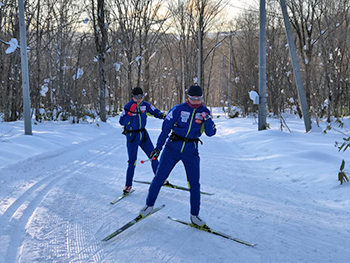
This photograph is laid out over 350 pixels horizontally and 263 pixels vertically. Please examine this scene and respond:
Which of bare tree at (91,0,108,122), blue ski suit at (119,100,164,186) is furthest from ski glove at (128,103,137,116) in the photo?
bare tree at (91,0,108,122)

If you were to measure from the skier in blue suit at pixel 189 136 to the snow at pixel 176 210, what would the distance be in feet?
1.82

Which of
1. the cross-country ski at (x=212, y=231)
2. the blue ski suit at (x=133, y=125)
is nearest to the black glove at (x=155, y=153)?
the cross-country ski at (x=212, y=231)

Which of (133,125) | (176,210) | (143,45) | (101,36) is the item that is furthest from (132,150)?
(143,45)

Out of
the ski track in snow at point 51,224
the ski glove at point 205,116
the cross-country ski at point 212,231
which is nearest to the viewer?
the ski track in snow at point 51,224

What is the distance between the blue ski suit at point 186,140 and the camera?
13.1 ft

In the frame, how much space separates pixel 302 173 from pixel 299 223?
2.86 metres

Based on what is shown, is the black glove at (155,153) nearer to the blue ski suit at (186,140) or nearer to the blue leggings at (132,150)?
the blue ski suit at (186,140)

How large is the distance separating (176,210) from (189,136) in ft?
4.33

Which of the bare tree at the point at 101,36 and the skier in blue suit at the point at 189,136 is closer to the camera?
the skier in blue suit at the point at 189,136

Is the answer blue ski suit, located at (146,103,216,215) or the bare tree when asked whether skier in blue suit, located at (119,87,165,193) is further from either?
the bare tree

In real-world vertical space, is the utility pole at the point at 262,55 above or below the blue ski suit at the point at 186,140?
above

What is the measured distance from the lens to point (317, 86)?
2109 centimetres

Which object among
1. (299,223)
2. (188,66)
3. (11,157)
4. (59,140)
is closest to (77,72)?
(59,140)

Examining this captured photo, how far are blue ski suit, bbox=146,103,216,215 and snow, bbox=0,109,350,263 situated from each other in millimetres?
596
